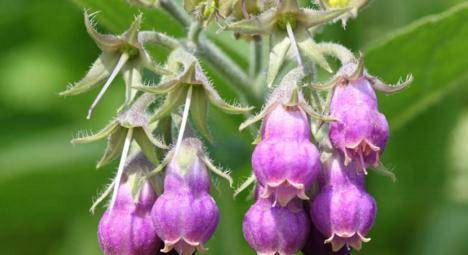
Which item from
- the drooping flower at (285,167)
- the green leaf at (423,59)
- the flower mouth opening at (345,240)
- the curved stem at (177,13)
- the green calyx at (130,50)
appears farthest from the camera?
the green leaf at (423,59)

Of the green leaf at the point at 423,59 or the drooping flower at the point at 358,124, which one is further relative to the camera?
the green leaf at the point at 423,59

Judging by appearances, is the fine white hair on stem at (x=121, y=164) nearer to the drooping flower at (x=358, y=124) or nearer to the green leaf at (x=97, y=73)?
the green leaf at (x=97, y=73)

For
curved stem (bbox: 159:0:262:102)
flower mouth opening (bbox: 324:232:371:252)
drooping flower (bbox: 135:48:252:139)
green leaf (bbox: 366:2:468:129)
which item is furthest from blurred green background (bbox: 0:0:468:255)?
flower mouth opening (bbox: 324:232:371:252)

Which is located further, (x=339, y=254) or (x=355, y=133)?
(x=339, y=254)

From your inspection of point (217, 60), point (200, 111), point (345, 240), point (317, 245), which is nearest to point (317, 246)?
point (317, 245)

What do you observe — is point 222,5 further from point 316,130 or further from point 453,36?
point 453,36

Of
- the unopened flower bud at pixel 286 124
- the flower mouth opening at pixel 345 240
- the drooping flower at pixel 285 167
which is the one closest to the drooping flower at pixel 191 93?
the unopened flower bud at pixel 286 124

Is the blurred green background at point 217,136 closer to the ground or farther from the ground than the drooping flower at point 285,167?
closer to the ground

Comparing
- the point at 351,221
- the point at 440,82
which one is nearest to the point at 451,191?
the point at 440,82

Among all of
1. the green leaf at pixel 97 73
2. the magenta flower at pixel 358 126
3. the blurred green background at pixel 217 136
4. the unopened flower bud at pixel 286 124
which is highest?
the green leaf at pixel 97 73
